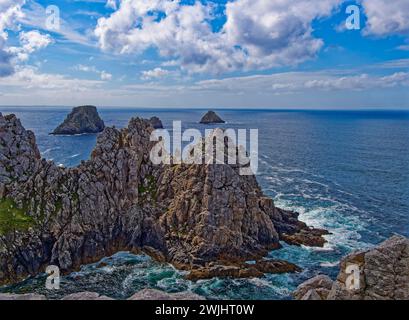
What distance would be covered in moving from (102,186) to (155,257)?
70.2ft

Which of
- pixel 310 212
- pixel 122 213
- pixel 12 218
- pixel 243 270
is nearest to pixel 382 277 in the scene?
pixel 243 270

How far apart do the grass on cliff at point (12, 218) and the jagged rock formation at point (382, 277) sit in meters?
62.8

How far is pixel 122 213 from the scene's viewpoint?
267ft

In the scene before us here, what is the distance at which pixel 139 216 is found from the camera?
80.1 metres

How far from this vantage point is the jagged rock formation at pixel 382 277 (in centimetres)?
2508

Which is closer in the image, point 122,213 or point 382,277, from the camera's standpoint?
point 382,277

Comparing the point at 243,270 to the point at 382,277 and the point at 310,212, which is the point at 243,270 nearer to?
the point at 310,212

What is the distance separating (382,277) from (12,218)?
69.7 m

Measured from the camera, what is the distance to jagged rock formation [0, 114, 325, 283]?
232 ft

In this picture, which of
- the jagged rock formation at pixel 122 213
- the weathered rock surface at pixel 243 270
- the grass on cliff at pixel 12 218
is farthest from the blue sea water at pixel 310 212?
the grass on cliff at pixel 12 218

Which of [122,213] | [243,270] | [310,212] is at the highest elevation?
[122,213]

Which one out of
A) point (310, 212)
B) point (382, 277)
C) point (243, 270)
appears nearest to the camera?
point (382, 277)

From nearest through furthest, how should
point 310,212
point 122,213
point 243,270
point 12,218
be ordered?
1. point 243,270
2. point 12,218
3. point 122,213
4. point 310,212
